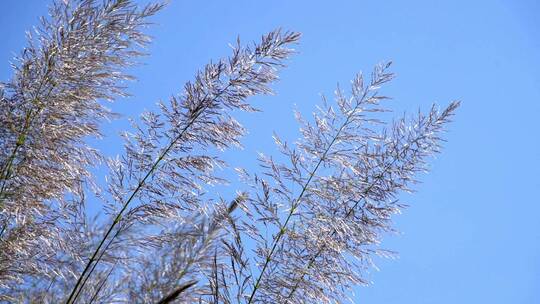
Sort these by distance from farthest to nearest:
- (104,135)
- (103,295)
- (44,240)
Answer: (103,295)
(104,135)
(44,240)

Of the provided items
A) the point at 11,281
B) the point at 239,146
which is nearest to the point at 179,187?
the point at 239,146

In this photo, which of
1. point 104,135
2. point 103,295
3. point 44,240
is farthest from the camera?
point 103,295

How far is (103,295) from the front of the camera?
358 centimetres

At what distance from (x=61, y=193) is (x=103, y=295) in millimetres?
919

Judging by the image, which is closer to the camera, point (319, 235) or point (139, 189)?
point (319, 235)

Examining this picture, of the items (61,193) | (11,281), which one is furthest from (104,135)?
(11,281)

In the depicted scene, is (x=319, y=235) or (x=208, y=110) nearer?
(x=319, y=235)

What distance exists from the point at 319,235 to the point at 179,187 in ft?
3.04

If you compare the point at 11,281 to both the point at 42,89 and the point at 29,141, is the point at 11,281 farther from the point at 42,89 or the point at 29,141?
the point at 42,89

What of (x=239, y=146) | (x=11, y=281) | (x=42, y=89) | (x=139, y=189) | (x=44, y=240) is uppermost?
(x=239, y=146)

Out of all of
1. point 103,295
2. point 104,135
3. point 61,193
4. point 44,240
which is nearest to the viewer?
point 44,240

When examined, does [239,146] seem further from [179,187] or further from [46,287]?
[46,287]

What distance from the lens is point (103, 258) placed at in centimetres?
301

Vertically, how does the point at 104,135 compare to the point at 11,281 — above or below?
above
